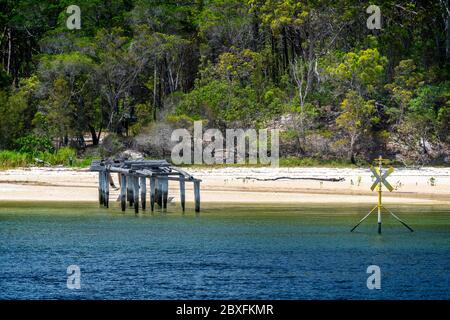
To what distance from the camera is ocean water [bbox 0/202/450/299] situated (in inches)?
906

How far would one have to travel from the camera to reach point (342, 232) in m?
32.4

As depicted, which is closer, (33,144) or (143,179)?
(143,179)

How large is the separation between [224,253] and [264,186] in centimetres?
2011

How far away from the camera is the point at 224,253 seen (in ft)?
92.7

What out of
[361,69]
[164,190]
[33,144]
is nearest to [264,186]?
[164,190]

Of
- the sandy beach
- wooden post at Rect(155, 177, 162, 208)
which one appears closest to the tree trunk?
the sandy beach

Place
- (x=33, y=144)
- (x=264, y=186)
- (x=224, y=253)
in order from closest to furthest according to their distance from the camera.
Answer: (x=224, y=253) < (x=264, y=186) < (x=33, y=144)

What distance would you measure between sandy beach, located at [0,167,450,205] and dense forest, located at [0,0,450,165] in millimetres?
6185

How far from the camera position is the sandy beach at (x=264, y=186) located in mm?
43000

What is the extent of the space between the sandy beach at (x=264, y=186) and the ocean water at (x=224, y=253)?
10.9ft

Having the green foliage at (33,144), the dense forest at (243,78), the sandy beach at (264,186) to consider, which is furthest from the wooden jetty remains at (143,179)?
the dense forest at (243,78)

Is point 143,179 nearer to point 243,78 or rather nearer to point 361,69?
point 361,69

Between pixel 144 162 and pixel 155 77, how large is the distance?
80.7 feet

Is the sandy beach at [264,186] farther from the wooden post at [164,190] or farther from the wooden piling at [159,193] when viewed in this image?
the wooden post at [164,190]
